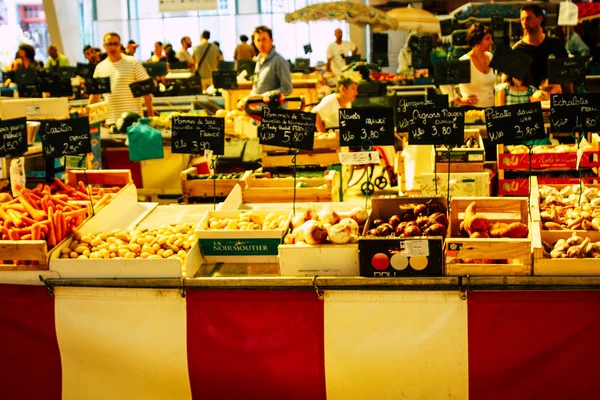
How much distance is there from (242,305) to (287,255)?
1.00 ft

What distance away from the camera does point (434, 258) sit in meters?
3.30

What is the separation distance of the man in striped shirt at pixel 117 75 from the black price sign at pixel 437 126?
5134 millimetres

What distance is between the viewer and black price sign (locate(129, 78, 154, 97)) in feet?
26.8

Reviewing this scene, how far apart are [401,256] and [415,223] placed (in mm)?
337

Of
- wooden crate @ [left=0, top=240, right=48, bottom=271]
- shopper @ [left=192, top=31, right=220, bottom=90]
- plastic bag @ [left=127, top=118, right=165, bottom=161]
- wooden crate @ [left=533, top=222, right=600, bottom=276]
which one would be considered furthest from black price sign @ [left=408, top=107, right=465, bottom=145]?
shopper @ [left=192, top=31, right=220, bottom=90]

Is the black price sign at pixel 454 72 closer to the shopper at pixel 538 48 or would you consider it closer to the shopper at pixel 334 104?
the shopper at pixel 538 48

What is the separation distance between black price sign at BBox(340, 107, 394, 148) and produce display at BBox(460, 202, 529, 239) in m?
0.71

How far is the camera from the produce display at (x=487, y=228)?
3438 millimetres

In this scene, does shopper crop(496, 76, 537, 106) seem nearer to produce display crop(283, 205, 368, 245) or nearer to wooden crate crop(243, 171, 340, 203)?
wooden crate crop(243, 171, 340, 203)

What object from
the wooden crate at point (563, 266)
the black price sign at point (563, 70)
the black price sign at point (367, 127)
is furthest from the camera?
the black price sign at point (563, 70)

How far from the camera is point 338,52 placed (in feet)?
53.8

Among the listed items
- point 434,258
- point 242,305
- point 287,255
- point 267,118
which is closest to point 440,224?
point 434,258

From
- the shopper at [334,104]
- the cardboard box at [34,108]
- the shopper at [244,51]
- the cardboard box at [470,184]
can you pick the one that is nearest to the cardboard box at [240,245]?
the cardboard box at [470,184]

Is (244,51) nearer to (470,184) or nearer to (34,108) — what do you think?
(34,108)
